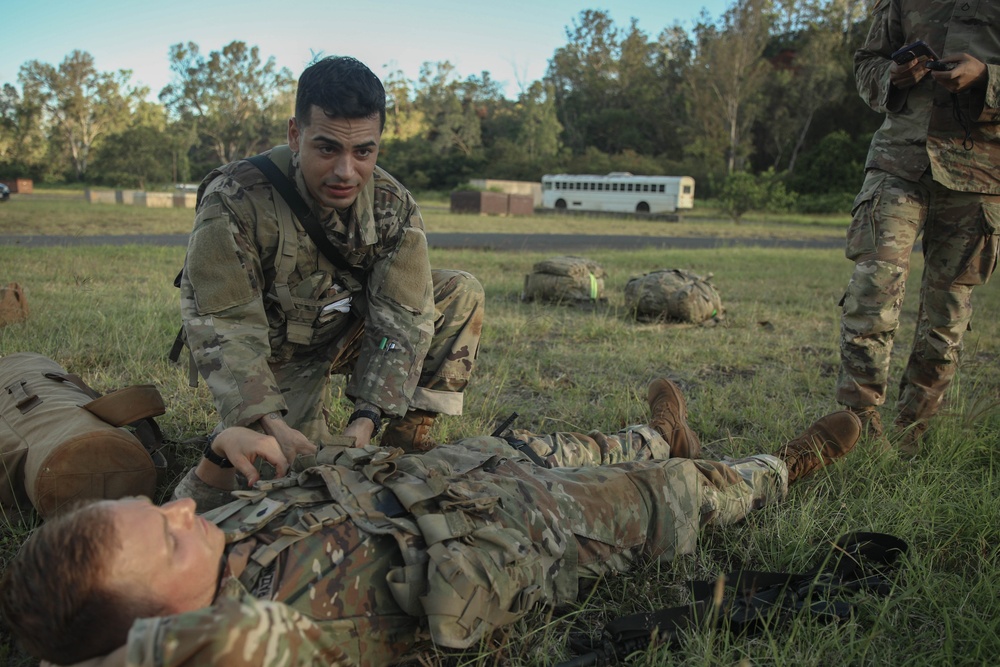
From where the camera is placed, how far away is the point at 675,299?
5996 mm

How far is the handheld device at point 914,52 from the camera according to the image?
3.10m

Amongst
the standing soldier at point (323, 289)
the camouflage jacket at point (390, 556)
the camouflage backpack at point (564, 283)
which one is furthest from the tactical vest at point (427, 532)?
the camouflage backpack at point (564, 283)

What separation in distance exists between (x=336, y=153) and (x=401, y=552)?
1462 mm

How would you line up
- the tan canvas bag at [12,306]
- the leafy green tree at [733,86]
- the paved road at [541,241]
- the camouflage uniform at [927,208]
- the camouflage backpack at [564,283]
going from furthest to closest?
the leafy green tree at [733,86] → the paved road at [541,241] → the camouflage backpack at [564,283] → the tan canvas bag at [12,306] → the camouflage uniform at [927,208]

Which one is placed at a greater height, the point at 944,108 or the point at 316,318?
the point at 944,108

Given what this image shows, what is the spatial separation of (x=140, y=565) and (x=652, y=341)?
434 cm

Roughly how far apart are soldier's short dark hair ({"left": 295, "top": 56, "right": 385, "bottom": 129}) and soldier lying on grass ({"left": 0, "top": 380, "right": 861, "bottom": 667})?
117cm

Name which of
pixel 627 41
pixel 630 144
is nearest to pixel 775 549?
pixel 630 144

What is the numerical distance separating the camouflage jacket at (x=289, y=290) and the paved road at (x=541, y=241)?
8.81 m

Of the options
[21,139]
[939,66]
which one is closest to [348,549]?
[939,66]

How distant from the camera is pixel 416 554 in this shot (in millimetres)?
1810

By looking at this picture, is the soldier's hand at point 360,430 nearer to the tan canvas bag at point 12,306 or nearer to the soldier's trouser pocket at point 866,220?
the soldier's trouser pocket at point 866,220

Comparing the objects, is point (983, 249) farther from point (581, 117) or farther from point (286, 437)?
point (581, 117)

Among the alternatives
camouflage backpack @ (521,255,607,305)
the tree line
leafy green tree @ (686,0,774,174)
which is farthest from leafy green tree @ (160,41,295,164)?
camouflage backpack @ (521,255,607,305)
